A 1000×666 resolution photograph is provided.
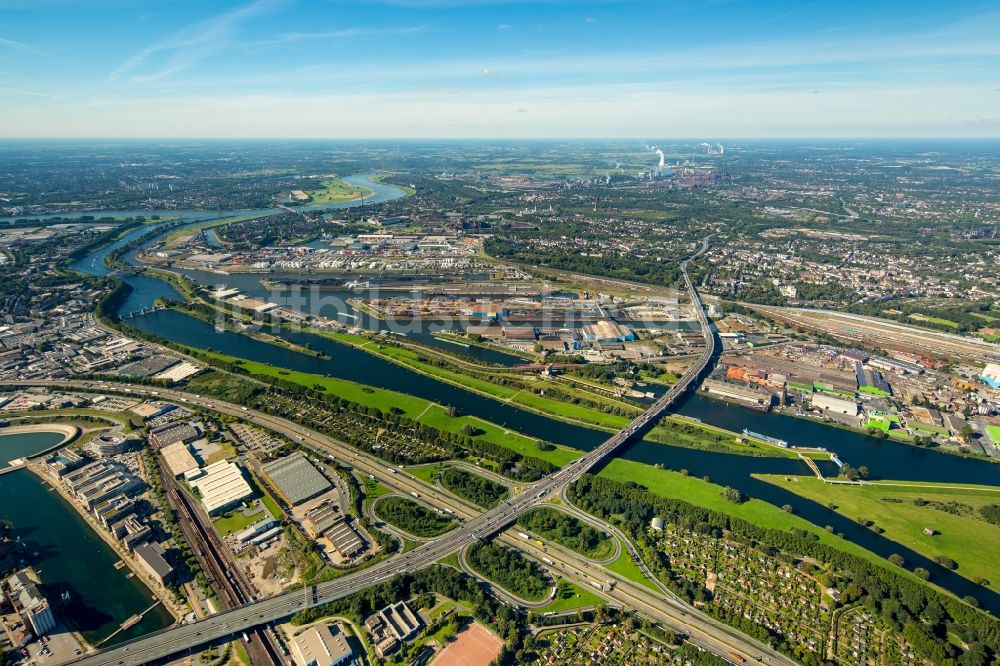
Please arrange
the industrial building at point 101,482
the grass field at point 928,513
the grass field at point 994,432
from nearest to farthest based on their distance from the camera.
A: the grass field at point 928,513, the industrial building at point 101,482, the grass field at point 994,432

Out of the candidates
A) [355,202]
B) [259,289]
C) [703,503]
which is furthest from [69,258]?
[703,503]

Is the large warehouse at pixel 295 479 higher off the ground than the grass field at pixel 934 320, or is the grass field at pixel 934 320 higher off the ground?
the grass field at pixel 934 320

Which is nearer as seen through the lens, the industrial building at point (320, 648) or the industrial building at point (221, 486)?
the industrial building at point (320, 648)

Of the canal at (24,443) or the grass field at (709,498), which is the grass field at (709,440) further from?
the canal at (24,443)

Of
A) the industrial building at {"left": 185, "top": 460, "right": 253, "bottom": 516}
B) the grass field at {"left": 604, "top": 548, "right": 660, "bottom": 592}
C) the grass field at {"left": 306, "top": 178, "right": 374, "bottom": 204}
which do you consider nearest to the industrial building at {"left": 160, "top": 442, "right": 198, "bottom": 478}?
the industrial building at {"left": 185, "top": 460, "right": 253, "bottom": 516}

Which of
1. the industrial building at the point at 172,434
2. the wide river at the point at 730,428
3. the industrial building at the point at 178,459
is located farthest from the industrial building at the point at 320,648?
the wide river at the point at 730,428

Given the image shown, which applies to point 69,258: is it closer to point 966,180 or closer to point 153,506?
point 153,506

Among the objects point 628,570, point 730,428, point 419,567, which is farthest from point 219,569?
point 730,428
